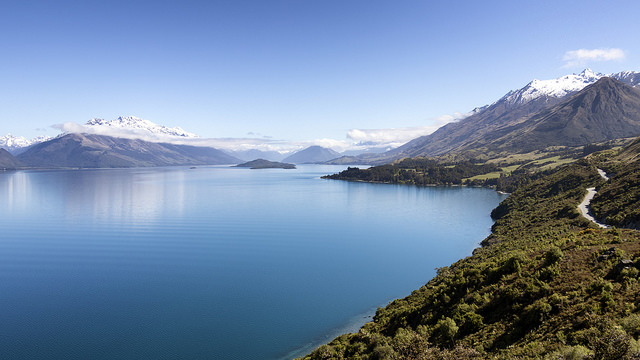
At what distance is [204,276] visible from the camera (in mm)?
60531

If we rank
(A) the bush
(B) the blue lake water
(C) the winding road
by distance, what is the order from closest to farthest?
1. (A) the bush
2. (B) the blue lake water
3. (C) the winding road

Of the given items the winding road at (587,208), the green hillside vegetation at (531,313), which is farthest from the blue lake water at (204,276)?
→ the winding road at (587,208)

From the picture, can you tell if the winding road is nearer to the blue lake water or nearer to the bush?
the blue lake water

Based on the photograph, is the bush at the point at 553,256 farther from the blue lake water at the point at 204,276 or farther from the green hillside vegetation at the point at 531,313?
the blue lake water at the point at 204,276

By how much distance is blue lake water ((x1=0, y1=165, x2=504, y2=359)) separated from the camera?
39344 mm

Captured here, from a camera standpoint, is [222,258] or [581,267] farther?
[222,258]

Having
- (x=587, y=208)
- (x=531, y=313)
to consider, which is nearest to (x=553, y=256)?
(x=531, y=313)

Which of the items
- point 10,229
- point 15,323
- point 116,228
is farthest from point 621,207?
point 10,229

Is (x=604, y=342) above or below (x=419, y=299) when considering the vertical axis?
above

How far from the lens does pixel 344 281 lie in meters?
58.9

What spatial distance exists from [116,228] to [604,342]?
385 feet

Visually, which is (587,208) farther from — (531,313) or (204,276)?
(204,276)

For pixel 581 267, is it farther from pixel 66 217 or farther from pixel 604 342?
pixel 66 217

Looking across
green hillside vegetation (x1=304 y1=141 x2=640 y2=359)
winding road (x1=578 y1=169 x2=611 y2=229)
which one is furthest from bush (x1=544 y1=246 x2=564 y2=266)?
winding road (x1=578 y1=169 x2=611 y2=229)
